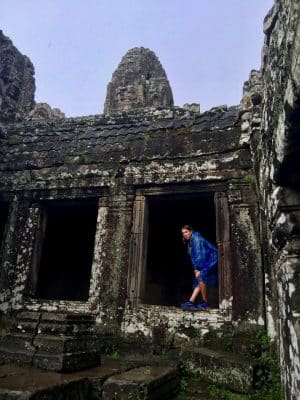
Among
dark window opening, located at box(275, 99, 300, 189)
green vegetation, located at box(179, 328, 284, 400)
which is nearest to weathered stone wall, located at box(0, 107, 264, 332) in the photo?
green vegetation, located at box(179, 328, 284, 400)

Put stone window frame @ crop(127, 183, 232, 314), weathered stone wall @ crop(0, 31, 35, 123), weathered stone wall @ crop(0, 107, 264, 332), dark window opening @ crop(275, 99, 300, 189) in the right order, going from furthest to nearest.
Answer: weathered stone wall @ crop(0, 31, 35, 123)
weathered stone wall @ crop(0, 107, 264, 332)
stone window frame @ crop(127, 183, 232, 314)
dark window opening @ crop(275, 99, 300, 189)

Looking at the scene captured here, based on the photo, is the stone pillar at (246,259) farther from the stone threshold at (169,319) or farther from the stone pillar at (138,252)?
the stone pillar at (138,252)

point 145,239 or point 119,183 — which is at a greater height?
point 119,183

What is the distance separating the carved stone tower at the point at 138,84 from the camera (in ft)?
71.9

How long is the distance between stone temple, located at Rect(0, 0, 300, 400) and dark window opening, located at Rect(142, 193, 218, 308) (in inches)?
1.4

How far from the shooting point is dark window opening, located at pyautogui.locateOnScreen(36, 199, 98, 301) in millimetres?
8758

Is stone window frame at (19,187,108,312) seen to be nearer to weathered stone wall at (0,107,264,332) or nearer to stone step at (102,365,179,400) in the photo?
weathered stone wall at (0,107,264,332)

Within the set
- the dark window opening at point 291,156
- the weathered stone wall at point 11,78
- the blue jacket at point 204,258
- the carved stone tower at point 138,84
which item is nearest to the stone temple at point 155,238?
the dark window opening at point 291,156

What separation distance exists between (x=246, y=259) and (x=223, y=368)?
1644 mm

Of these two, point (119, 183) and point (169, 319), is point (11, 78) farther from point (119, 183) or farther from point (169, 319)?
point (169, 319)

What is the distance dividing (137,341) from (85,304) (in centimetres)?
114

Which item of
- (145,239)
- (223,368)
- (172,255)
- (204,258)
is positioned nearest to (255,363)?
(223,368)

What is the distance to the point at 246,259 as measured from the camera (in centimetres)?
497

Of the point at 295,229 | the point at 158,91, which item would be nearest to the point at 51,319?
the point at 295,229
